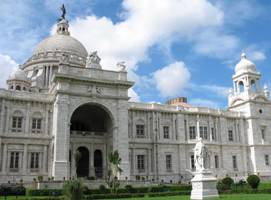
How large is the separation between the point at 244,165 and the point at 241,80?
610 inches

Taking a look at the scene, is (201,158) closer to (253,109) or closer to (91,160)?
(91,160)

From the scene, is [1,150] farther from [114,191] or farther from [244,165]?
[244,165]

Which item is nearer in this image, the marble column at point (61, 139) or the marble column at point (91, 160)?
the marble column at point (61, 139)

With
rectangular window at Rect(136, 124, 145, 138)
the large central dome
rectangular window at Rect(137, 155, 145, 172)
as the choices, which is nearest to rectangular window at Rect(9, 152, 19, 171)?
rectangular window at Rect(137, 155, 145, 172)

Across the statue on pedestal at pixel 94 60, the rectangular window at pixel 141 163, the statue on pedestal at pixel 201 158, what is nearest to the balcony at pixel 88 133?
the rectangular window at pixel 141 163

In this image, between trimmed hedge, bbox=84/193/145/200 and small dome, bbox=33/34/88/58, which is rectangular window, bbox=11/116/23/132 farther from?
small dome, bbox=33/34/88/58

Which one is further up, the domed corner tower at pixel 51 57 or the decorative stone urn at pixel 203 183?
the domed corner tower at pixel 51 57

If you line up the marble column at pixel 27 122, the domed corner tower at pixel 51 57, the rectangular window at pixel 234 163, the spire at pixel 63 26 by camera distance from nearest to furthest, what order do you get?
the marble column at pixel 27 122, the rectangular window at pixel 234 163, the domed corner tower at pixel 51 57, the spire at pixel 63 26

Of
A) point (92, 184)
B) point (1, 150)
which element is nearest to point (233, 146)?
point (92, 184)

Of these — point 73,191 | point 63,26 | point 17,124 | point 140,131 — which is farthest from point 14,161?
point 63,26

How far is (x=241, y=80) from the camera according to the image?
61094 millimetres

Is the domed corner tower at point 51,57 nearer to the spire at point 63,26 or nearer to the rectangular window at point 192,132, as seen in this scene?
the spire at point 63,26

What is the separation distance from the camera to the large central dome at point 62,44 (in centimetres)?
6128

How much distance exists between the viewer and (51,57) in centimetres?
6000
